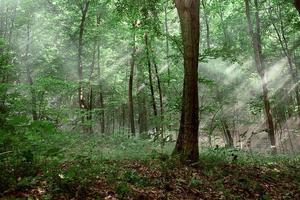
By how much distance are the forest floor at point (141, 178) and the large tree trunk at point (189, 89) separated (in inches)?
19.9

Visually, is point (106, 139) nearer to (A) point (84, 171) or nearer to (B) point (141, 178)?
(B) point (141, 178)

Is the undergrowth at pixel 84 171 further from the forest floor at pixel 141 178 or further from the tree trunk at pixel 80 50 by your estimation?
the tree trunk at pixel 80 50

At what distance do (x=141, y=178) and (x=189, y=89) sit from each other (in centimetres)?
325

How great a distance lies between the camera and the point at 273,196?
775cm

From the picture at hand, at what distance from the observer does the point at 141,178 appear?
7516mm

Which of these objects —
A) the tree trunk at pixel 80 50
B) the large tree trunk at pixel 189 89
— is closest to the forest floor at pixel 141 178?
the large tree trunk at pixel 189 89

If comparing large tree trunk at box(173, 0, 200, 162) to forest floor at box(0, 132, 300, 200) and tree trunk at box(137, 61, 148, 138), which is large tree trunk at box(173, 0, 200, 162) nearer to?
forest floor at box(0, 132, 300, 200)

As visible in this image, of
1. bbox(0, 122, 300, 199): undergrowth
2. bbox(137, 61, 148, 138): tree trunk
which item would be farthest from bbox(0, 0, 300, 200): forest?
bbox(137, 61, 148, 138): tree trunk

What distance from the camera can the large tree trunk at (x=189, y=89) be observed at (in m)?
9.47

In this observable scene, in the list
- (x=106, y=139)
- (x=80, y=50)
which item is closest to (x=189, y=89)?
(x=106, y=139)

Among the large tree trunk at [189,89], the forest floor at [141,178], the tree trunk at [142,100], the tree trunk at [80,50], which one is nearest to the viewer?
the forest floor at [141,178]

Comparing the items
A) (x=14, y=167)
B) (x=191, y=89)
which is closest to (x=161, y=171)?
(x=191, y=89)

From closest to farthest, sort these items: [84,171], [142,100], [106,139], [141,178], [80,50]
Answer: [84,171], [141,178], [106,139], [80,50], [142,100]

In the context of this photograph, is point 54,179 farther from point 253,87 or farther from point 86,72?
point 253,87
